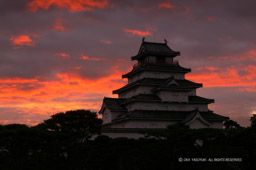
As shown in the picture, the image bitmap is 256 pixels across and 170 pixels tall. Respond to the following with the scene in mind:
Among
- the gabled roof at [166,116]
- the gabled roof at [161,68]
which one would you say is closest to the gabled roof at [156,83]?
the gabled roof at [161,68]

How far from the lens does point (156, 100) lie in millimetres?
61281

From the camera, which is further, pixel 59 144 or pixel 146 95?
pixel 146 95

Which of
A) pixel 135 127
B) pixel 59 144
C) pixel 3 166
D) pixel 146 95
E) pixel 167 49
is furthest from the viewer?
pixel 167 49

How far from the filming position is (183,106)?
63.4 m

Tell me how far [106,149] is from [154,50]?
32254 mm

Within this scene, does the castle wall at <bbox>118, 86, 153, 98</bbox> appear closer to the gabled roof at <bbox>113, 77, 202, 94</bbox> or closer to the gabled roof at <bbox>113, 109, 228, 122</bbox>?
the gabled roof at <bbox>113, 77, 202, 94</bbox>

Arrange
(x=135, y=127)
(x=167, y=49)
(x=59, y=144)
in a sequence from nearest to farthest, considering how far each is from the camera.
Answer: (x=59, y=144) → (x=135, y=127) → (x=167, y=49)

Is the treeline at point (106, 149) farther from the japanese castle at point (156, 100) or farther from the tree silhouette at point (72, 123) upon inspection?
the japanese castle at point (156, 100)

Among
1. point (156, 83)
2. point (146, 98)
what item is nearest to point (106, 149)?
point (146, 98)

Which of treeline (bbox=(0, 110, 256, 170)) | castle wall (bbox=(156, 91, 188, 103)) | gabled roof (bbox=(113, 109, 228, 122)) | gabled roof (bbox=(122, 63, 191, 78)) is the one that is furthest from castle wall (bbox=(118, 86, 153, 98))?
treeline (bbox=(0, 110, 256, 170))

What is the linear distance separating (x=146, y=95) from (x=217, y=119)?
14.0 m

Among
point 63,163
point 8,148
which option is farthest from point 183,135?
point 8,148

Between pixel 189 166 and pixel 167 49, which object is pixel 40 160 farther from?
pixel 167 49

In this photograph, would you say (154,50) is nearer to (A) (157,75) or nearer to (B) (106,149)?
(A) (157,75)
